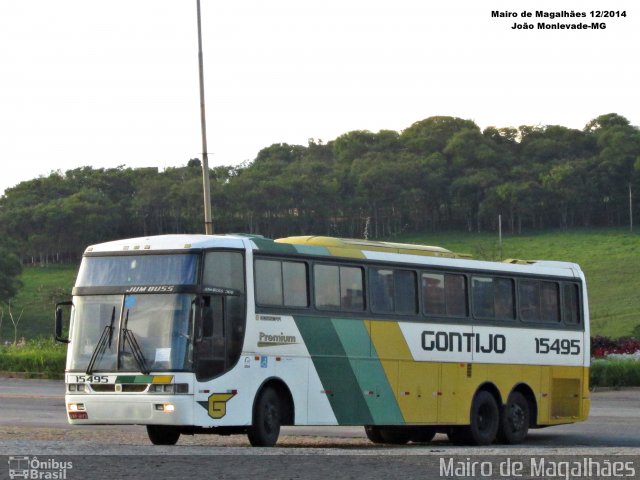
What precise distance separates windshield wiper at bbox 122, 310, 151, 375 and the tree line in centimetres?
11701

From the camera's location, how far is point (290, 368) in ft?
61.8

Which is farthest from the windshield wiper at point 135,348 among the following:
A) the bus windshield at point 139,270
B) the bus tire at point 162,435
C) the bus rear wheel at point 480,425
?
the bus rear wheel at point 480,425

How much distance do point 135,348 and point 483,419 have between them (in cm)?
773

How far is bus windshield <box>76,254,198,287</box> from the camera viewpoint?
1784 centimetres

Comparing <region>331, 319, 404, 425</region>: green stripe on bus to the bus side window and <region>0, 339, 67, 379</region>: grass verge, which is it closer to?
the bus side window

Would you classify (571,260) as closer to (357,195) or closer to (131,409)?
(357,195)

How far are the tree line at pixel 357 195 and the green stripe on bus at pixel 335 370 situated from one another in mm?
115705

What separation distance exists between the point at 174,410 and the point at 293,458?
354 cm

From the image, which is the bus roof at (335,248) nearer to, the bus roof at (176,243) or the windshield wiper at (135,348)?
the bus roof at (176,243)

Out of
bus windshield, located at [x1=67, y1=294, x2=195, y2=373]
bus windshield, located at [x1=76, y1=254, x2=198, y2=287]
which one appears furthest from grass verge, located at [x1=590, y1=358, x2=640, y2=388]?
bus windshield, located at [x1=67, y1=294, x2=195, y2=373]

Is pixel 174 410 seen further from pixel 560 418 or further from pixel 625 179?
pixel 625 179

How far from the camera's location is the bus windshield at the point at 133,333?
17.4 metres

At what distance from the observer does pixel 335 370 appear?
776 inches

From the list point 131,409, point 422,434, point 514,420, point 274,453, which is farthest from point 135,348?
point 514,420
